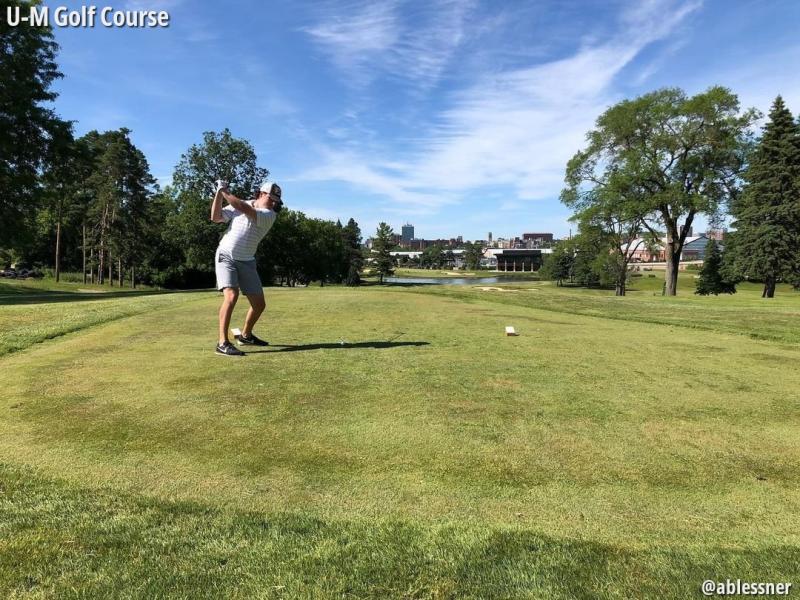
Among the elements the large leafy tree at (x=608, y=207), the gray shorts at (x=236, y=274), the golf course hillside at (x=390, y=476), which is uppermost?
the large leafy tree at (x=608, y=207)

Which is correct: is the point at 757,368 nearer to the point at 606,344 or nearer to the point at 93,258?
the point at 606,344

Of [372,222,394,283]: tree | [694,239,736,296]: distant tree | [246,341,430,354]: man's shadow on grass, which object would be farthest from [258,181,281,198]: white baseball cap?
[372,222,394,283]: tree

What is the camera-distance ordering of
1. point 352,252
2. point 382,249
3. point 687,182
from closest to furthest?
point 687,182, point 352,252, point 382,249

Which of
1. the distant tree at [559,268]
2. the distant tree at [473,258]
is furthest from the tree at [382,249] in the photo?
the distant tree at [473,258]

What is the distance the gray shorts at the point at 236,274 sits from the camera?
6.90 meters

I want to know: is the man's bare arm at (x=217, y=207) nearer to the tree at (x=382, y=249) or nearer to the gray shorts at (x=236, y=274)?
the gray shorts at (x=236, y=274)

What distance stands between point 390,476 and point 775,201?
52182 millimetres

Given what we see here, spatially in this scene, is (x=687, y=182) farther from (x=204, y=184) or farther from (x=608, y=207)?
(x=204, y=184)

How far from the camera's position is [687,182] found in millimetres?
34344

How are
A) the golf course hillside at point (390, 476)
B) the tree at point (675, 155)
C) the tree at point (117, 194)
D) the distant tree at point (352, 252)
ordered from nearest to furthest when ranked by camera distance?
the golf course hillside at point (390, 476) < the tree at point (675, 155) < the tree at point (117, 194) < the distant tree at point (352, 252)

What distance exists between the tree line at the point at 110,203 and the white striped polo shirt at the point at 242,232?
24070mm

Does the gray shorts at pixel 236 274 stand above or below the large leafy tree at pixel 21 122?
below

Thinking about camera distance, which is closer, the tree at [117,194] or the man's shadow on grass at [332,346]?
the man's shadow on grass at [332,346]

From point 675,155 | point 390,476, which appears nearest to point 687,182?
point 675,155
